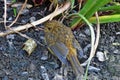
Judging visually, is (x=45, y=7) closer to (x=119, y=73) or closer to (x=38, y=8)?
(x=38, y=8)

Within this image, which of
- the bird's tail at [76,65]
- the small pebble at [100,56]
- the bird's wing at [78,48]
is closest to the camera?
the bird's tail at [76,65]

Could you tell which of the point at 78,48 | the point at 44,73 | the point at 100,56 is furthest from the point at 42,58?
the point at 100,56

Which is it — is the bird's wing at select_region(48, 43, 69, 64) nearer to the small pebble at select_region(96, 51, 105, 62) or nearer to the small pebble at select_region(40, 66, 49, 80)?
the small pebble at select_region(40, 66, 49, 80)

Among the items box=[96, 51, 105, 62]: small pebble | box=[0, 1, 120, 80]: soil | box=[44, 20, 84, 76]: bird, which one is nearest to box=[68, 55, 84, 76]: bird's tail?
box=[44, 20, 84, 76]: bird

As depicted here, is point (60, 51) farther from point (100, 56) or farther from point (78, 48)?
point (100, 56)

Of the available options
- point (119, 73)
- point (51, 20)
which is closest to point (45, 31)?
point (51, 20)

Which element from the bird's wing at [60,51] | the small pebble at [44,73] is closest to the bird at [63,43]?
the bird's wing at [60,51]

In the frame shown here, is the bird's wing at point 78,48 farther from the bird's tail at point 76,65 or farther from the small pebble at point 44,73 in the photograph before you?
the small pebble at point 44,73
